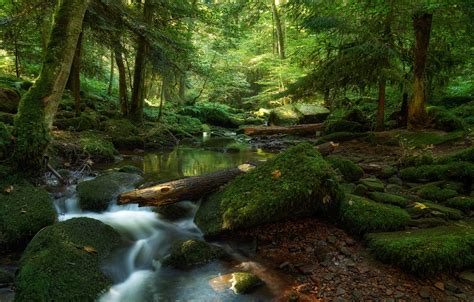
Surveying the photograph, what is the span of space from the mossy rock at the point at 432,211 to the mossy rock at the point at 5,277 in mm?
5313

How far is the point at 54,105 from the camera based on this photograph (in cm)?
595

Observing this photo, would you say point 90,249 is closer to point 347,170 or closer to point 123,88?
point 347,170

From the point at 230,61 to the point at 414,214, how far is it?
24214 mm

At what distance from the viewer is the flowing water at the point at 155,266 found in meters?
4.05

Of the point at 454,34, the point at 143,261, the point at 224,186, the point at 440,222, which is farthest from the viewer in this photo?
the point at 454,34

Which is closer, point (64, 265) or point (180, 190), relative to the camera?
point (64, 265)

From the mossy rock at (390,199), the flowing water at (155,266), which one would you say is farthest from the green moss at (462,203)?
the flowing water at (155,266)

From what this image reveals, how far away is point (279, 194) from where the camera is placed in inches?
188

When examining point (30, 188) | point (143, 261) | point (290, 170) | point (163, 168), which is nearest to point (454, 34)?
point (290, 170)

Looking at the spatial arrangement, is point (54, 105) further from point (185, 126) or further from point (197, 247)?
point (185, 126)

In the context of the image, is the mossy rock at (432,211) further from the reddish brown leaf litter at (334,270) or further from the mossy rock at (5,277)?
the mossy rock at (5,277)

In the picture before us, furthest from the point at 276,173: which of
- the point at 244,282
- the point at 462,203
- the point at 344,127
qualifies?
the point at 344,127

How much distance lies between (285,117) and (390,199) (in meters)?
12.3

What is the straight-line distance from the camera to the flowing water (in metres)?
4.05
